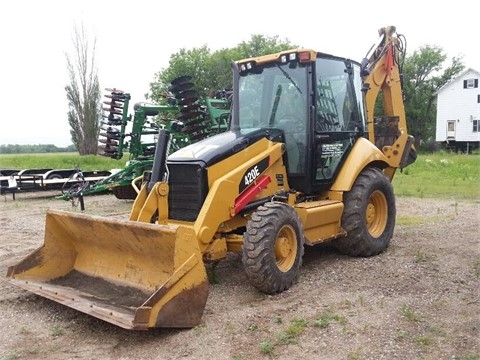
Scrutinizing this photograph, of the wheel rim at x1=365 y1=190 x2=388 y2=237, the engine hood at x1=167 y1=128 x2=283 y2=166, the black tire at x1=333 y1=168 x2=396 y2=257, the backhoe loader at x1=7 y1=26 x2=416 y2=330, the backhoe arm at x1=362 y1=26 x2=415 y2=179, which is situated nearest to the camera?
the backhoe loader at x1=7 y1=26 x2=416 y2=330

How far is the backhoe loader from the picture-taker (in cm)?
458

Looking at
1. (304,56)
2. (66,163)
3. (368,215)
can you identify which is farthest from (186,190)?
(66,163)

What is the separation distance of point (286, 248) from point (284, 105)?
176 cm

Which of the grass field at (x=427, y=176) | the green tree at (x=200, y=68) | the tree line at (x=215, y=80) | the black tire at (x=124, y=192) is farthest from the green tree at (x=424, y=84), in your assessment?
the black tire at (x=124, y=192)

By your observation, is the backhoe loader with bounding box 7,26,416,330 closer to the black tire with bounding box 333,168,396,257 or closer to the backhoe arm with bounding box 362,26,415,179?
the black tire with bounding box 333,168,396,257

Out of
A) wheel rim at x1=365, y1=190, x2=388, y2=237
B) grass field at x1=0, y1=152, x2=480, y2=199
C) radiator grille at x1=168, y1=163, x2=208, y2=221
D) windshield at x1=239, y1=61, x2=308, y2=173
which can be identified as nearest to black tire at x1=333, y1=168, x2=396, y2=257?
wheel rim at x1=365, y1=190, x2=388, y2=237

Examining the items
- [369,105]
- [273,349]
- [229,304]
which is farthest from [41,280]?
[369,105]

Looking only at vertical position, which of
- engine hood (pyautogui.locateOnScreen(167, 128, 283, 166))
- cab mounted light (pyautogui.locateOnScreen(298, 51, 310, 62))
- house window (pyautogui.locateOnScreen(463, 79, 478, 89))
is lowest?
engine hood (pyautogui.locateOnScreen(167, 128, 283, 166))

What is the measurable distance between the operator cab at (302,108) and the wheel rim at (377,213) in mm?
743

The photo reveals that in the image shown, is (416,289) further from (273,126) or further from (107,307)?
(107,307)

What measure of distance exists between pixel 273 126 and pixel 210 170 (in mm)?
1225

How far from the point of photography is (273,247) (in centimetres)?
501

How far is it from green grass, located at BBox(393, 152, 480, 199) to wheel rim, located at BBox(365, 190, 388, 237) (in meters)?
6.15

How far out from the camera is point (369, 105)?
24.9 feet
